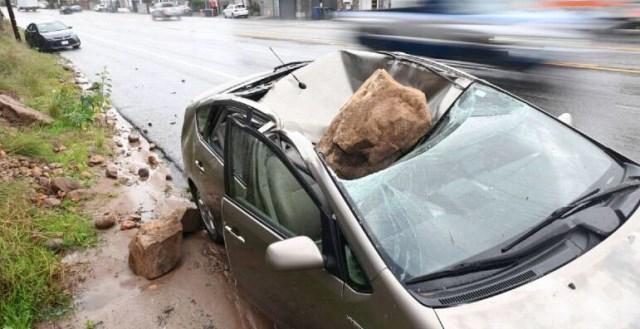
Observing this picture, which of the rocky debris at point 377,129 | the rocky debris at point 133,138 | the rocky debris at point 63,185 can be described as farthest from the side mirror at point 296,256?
the rocky debris at point 133,138

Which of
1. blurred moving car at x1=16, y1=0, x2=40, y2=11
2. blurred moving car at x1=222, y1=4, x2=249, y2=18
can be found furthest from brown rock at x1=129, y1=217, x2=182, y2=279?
blurred moving car at x1=16, y1=0, x2=40, y2=11

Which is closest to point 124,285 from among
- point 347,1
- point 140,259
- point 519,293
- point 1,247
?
point 140,259

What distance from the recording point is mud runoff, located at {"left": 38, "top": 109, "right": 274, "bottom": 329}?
135 inches

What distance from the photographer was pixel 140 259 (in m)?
3.93

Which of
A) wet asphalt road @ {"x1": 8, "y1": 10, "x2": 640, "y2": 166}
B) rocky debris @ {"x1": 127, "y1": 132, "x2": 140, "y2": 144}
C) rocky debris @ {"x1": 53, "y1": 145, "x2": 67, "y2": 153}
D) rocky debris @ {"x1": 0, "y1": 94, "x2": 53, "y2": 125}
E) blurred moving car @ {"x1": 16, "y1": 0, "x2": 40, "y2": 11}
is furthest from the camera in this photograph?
blurred moving car @ {"x1": 16, "y1": 0, "x2": 40, "y2": 11}

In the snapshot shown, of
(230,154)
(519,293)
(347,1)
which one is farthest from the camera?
(347,1)

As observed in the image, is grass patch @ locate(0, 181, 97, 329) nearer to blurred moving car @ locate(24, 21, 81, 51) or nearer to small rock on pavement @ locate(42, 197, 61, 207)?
small rock on pavement @ locate(42, 197, 61, 207)

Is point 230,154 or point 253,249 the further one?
point 230,154

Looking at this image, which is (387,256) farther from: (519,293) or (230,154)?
(230,154)

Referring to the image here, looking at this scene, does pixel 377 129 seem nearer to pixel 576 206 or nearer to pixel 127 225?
pixel 576 206

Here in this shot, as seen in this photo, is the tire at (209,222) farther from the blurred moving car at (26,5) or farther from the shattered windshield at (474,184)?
the blurred moving car at (26,5)

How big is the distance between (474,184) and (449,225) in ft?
1.24

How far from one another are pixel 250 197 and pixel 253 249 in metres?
0.32

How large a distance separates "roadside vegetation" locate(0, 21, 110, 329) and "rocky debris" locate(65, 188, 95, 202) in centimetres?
13
